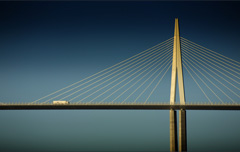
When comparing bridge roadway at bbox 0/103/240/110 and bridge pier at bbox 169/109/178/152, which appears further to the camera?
bridge roadway at bbox 0/103/240/110

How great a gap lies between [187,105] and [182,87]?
2832 millimetres

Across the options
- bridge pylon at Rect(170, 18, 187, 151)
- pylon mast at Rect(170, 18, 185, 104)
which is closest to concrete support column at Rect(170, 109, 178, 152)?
bridge pylon at Rect(170, 18, 187, 151)

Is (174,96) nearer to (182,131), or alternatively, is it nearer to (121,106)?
(182,131)

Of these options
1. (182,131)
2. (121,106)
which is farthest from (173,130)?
(121,106)

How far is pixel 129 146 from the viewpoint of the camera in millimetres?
40500

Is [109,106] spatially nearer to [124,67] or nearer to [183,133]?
[124,67]

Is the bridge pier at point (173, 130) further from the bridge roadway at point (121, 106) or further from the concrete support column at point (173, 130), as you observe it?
the bridge roadway at point (121, 106)

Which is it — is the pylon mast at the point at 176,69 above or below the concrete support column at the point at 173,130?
above

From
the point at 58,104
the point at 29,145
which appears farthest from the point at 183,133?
the point at 29,145

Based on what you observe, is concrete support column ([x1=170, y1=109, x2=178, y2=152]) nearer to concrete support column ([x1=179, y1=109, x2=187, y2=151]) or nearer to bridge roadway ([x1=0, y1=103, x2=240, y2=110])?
concrete support column ([x1=179, y1=109, x2=187, y2=151])

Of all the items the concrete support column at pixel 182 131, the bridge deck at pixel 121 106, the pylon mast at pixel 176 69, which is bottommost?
the concrete support column at pixel 182 131

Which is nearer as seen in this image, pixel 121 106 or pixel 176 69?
pixel 176 69

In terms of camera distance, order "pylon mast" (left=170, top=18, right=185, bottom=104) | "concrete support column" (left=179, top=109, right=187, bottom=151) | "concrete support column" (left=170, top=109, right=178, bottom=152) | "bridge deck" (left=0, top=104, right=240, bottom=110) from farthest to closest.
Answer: "bridge deck" (left=0, top=104, right=240, bottom=110), "concrete support column" (left=170, top=109, right=178, bottom=152), "concrete support column" (left=179, top=109, right=187, bottom=151), "pylon mast" (left=170, top=18, right=185, bottom=104)

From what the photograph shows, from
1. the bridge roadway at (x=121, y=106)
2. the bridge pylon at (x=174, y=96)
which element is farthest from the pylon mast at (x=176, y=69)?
the bridge roadway at (x=121, y=106)
